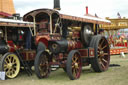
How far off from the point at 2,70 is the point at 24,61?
126cm

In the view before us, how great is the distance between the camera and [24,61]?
7.58 metres

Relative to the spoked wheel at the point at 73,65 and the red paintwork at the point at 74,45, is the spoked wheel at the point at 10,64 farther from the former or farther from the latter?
the spoked wheel at the point at 73,65

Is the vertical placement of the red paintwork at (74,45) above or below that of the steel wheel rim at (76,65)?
above

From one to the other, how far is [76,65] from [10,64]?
2.14 meters

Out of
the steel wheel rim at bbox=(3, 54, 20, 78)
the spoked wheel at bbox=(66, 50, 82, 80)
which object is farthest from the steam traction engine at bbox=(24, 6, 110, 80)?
the steel wheel rim at bbox=(3, 54, 20, 78)

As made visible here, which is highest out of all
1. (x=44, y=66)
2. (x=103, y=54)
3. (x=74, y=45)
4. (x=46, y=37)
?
(x=46, y=37)

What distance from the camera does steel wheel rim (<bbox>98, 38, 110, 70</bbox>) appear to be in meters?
7.66

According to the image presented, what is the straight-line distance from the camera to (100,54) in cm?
762

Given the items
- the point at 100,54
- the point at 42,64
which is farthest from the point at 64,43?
the point at 100,54

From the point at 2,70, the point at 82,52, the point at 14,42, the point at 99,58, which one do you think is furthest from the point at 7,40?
the point at 99,58

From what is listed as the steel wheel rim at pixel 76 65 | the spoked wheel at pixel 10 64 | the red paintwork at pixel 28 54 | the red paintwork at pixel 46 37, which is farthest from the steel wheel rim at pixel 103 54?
the spoked wheel at pixel 10 64

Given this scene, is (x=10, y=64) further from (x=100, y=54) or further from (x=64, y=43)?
(x=100, y=54)

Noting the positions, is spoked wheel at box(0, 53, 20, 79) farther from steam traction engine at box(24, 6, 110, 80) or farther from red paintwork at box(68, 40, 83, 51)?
red paintwork at box(68, 40, 83, 51)

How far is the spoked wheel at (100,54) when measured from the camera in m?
7.18
